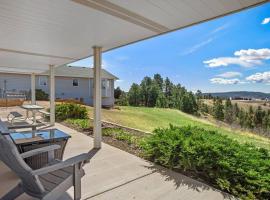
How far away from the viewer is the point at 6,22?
400cm

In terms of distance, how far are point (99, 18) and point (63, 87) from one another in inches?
839

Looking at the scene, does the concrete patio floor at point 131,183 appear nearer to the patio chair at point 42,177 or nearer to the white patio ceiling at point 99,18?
the patio chair at point 42,177

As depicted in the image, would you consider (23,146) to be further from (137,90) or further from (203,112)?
(137,90)

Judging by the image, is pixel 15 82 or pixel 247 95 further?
pixel 15 82

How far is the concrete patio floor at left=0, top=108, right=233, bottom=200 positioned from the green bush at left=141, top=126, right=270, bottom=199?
0.25 meters

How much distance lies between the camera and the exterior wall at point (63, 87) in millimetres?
20344

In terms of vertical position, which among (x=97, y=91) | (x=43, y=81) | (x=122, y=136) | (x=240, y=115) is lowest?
(x=240, y=115)

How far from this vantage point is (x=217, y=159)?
374 cm

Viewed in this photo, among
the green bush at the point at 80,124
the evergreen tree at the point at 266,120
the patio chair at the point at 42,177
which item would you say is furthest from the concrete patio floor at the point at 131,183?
the evergreen tree at the point at 266,120

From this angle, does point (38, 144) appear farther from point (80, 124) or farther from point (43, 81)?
point (43, 81)

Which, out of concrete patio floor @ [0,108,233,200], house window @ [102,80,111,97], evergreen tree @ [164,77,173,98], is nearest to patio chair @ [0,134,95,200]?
concrete patio floor @ [0,108,233,200]

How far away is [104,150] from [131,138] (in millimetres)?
1240

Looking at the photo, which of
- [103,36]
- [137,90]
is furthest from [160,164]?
[137,90]

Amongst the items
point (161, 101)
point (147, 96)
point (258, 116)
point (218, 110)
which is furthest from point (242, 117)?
point (147, 96)
